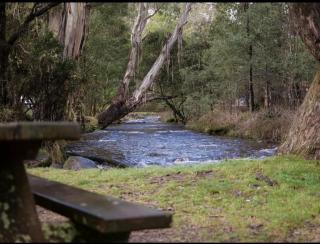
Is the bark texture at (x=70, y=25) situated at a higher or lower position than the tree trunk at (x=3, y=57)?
higher

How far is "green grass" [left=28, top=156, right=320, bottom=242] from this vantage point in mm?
5379

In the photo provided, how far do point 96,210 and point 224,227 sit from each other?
2.26 m

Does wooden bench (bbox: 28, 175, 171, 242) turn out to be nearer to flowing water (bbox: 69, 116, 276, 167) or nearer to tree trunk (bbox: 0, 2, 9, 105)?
tree trunk (bbox: 0, 2, 9, 105)

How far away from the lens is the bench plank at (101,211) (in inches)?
126

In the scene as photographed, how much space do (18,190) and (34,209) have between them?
Result: 0.54 feet

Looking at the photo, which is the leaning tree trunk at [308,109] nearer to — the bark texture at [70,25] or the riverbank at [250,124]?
the riverbank at [250,124]

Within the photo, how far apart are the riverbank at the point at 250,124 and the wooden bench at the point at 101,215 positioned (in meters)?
17.0

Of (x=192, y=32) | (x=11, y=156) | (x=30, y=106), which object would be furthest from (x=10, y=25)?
(x=192, y=32)

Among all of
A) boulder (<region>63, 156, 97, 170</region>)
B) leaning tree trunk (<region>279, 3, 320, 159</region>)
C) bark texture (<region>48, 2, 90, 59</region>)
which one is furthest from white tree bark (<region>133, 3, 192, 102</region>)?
leaning tree trunk (<region>279, 3, 320, 159</region>)

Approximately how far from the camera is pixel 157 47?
4150cm

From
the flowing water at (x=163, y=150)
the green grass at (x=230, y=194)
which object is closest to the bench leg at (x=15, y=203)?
the green grass at (x=230, y=194)

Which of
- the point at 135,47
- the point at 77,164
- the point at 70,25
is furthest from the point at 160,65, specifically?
the point at 77,164

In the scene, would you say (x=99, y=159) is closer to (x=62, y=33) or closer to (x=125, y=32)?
(x=62, y=33)

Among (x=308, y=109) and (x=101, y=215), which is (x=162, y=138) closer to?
(x=308, y=109)
